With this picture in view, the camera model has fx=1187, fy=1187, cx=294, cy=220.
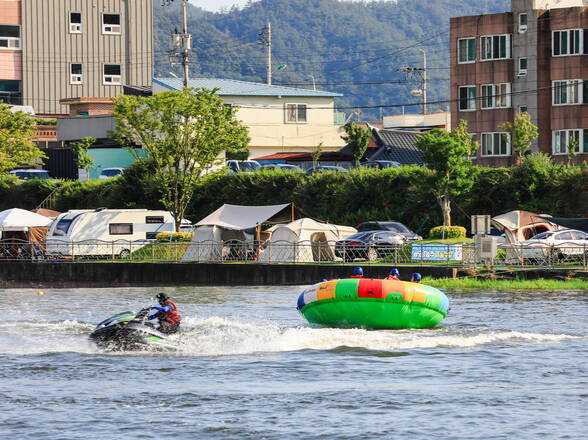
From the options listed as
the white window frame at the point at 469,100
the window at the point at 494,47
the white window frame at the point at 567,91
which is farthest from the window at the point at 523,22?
the white window frame at the point at 469,100

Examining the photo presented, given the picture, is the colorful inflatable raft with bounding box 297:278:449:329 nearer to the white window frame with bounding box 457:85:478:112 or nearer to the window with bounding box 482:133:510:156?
the window with bounding box 482:133:510:156

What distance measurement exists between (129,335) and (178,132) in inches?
1365

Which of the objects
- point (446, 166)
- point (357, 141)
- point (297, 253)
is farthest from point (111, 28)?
point (297, 253)

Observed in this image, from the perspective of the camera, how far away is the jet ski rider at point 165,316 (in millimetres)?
27062

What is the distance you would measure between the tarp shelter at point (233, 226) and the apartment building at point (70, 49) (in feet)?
151

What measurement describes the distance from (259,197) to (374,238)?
50.5 feet

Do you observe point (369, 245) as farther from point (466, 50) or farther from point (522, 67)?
point (466, 50)

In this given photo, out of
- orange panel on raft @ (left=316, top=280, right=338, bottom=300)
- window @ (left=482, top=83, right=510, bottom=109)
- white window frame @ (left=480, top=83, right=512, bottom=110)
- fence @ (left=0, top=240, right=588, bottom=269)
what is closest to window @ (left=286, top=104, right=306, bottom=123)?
white window frame @ (left=480, top=83, right=512, bottom=110)

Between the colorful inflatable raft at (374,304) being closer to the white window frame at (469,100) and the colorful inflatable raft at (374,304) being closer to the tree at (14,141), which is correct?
the tree at (14,141)

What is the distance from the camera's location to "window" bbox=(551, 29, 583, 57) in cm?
7306

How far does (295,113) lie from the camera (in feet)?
287

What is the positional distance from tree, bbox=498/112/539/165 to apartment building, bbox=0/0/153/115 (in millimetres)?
38563

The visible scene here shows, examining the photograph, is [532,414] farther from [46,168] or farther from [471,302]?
[46,168]

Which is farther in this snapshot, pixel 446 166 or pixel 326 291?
pixel 446 166
